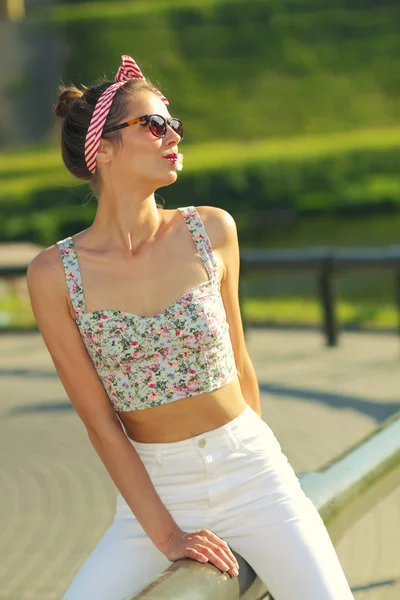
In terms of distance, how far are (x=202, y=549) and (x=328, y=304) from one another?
7440mm

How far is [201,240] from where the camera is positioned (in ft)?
8.80

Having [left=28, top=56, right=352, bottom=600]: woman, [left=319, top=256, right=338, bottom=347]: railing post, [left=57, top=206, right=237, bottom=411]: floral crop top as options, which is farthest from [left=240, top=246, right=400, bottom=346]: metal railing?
[left=57, top=206, right=237, bottom=411]: floral crop top

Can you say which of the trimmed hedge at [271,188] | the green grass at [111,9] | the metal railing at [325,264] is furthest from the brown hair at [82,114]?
the green grass at [111,9]

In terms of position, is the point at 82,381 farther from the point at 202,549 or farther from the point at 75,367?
the point at 202,549

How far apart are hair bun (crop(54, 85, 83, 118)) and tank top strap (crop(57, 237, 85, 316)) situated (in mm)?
359

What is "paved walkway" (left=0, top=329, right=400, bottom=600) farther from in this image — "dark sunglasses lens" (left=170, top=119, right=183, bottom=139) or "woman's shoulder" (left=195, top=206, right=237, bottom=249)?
"dark sunglasses lens" (left=170, top=119, right=183, bottom=139)

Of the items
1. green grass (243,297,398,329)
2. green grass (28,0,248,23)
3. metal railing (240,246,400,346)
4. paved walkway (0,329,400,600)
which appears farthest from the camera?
green grass (28,0,248,23)

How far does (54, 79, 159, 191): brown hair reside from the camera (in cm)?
264

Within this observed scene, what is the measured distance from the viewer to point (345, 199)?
34500mm

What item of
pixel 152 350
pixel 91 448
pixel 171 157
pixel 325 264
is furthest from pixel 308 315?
pixel 152 350

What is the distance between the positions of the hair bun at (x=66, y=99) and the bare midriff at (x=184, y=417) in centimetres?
80

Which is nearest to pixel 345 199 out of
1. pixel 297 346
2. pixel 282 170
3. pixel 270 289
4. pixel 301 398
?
pixel 282 170

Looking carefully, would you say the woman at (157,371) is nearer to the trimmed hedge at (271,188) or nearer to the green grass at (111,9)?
the trimmed hedge at (271,188)

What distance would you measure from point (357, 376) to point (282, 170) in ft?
97.8
